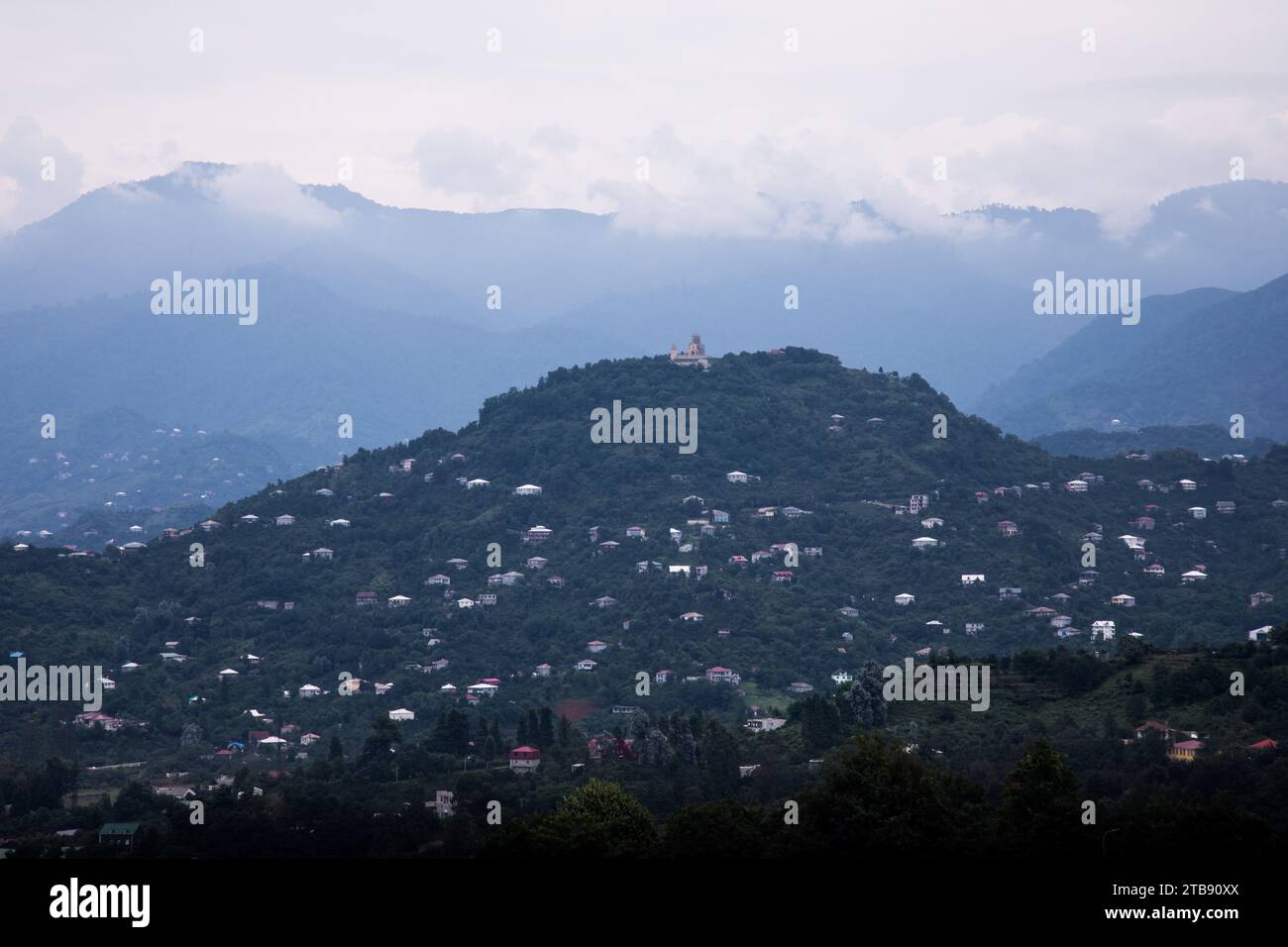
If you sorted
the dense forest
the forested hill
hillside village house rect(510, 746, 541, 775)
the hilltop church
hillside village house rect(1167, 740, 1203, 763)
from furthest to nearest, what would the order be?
the hilltop church
the forested hill
hillside village house rect(510, 746, 541, 775)
hillside village house rect(1167, 740, 1203, 763)
the dense forest

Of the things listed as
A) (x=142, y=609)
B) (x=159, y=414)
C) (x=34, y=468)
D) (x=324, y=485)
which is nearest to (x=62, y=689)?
(x=142, y=609)

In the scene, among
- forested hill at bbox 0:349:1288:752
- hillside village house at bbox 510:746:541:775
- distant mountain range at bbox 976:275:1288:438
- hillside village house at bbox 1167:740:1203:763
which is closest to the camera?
hillside village house at bbox 1167:740:1203:763

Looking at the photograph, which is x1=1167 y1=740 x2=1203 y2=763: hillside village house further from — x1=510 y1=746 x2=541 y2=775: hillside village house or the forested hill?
the forested hill

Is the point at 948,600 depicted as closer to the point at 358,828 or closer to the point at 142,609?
the point at 142,609

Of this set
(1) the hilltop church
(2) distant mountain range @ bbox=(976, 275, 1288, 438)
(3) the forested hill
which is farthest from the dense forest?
(2) distant mountain range @ bbox=(976, 275, 1288, 438)

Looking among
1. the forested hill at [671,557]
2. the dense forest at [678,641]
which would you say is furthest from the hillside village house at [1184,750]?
the forested hill at [671,557]

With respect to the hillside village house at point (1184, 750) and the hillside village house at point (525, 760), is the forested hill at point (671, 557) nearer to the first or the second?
the hillside village house at point (525, 760)

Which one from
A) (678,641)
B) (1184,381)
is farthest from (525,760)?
(1184,381)
